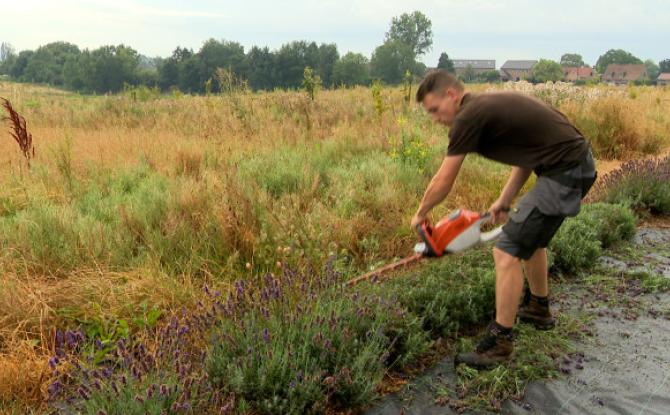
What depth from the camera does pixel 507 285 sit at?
3.17 metres

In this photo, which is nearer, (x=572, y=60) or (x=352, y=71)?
(x=352, y=71)

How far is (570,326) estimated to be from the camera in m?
3.81

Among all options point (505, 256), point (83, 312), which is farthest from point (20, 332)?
point (505, 256)

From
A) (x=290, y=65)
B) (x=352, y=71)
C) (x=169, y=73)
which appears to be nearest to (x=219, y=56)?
(x=169, y=73)

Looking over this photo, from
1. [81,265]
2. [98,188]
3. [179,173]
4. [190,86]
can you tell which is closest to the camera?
[81,265]

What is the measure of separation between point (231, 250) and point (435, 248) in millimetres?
2018

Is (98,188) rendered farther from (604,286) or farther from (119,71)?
(119,71)

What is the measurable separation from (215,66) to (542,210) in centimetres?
6076

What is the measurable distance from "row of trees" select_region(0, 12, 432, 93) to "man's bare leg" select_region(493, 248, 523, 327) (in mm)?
50461

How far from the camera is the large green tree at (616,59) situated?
106 meters

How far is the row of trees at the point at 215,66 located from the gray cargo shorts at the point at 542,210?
5040cm

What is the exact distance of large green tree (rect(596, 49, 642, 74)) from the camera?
346 ft

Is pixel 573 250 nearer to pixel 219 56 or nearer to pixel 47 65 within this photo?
pixel 219 56

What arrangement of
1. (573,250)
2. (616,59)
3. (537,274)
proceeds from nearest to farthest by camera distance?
(537,274), (573,250), (616,59)
